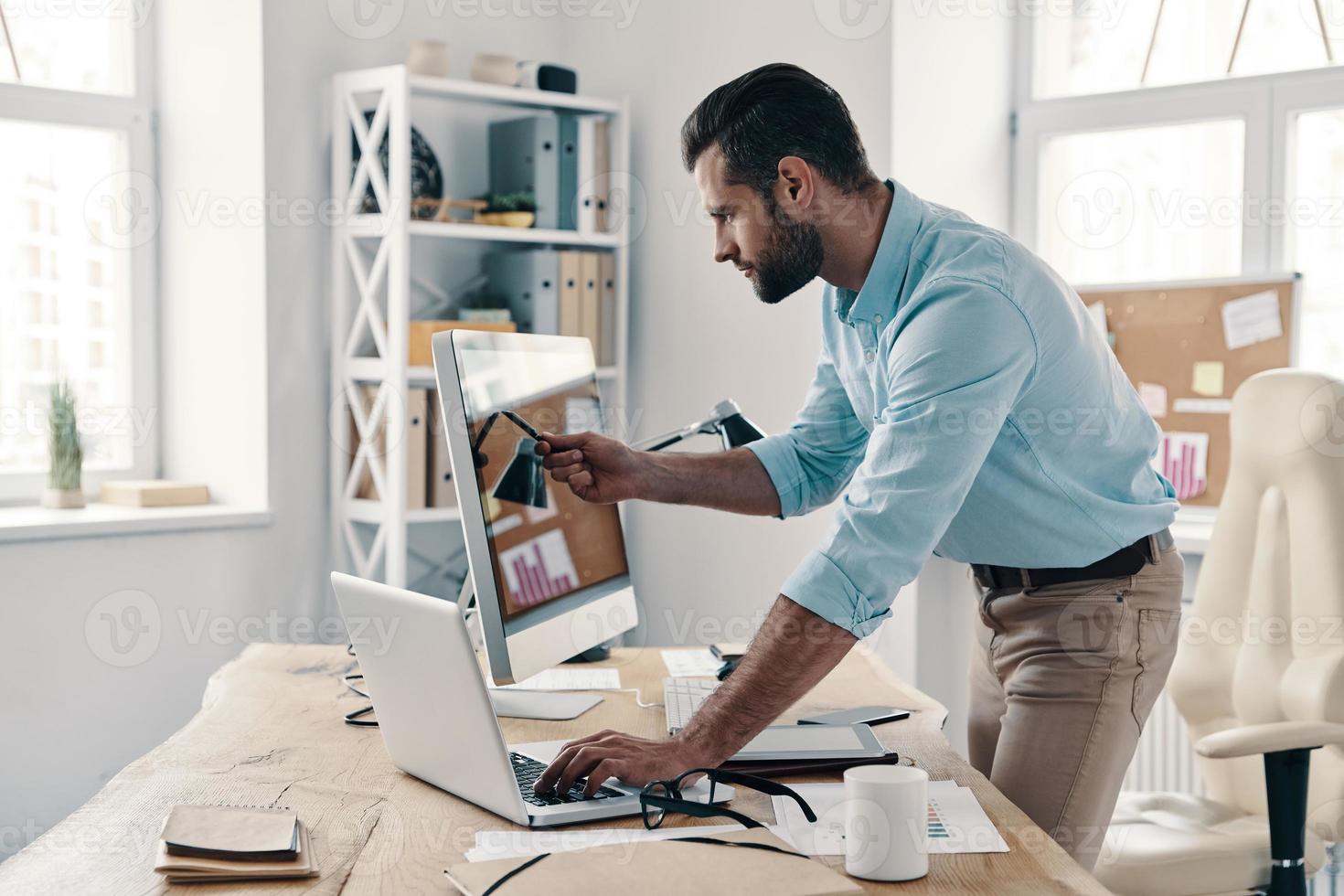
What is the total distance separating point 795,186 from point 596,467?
1.54ft

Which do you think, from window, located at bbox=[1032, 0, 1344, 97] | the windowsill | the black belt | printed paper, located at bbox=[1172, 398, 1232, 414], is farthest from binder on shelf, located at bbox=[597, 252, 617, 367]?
the black belt

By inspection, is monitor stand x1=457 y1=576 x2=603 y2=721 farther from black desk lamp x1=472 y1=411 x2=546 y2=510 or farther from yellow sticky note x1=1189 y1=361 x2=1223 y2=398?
yellow sticky note x1=1189 y1=361 x2=1223 y2=398

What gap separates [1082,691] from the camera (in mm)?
1524

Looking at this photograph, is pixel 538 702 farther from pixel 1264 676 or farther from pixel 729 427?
pixel 1264 676

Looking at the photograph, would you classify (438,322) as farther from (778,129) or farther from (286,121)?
(778,129)

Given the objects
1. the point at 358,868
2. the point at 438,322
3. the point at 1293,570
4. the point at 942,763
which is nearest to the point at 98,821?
→ the point at 358,868

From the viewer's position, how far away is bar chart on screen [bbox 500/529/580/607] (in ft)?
4.74

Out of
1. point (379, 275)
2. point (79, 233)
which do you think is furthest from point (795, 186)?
point (79, 233)

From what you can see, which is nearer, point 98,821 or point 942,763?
point 98,821

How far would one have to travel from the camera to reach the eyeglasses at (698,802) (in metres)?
→ 1.20

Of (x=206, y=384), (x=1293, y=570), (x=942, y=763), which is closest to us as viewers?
(x=942, y=763)

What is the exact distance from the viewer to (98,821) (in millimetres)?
1235

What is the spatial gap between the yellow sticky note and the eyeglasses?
1.93 metres

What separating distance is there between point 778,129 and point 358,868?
0.94 meters
